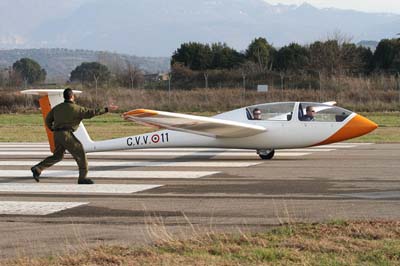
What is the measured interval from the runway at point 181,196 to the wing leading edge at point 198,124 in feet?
2.21

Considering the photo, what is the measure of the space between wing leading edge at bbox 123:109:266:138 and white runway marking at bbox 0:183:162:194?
2.96 metres

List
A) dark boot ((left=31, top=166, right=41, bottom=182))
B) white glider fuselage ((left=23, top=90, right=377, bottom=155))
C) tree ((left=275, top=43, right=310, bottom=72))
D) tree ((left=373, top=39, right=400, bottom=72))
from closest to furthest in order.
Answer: dark boot ((left=31, top=166, right=41, bottom=182)) → white glider fuselage ((left=23, top=90, right=377, bottom=155)) → tree ((left=373, top=39, right=400, bottom=72)) → tree ((left=275, top=43, right=310, bottom=72))

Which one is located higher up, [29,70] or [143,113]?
[29,70]

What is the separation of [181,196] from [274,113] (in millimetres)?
6325

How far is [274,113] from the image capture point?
60.6ft

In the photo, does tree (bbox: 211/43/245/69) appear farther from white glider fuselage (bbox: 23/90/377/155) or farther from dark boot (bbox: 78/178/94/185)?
dark boot (bbox: 78/178/94/185)

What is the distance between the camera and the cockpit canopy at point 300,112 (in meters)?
18.2

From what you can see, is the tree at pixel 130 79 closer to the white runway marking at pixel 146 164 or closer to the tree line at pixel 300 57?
the tree line at pixel 300 57

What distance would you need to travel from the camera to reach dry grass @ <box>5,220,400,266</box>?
25.7 feet

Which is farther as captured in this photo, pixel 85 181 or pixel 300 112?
pixel 300 112

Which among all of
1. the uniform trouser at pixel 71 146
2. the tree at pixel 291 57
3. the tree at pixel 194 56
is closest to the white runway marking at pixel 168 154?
the uniform trouser at pixel 71 146

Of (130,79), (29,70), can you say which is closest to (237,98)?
(130,79)

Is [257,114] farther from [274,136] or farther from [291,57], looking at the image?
[291,57]

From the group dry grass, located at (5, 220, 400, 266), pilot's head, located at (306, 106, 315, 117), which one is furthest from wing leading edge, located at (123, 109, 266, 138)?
dry grass, located at (5, 220, 400, 266)
